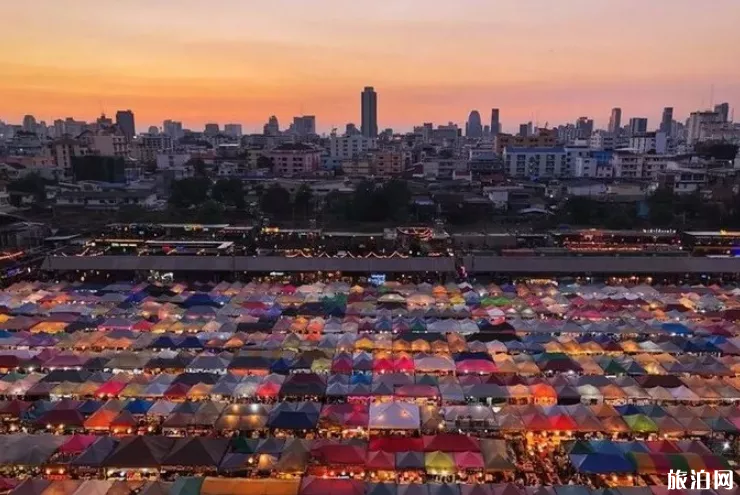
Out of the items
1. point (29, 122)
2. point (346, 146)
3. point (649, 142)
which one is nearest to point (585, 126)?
point (649, 142)

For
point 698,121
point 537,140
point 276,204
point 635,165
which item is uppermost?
point 698,121

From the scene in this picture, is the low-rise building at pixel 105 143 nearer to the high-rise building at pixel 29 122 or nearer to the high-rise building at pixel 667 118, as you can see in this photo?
the high-rise building at pixel 29 122

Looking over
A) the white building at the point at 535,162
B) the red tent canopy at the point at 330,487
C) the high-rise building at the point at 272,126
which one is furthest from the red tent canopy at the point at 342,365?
the high-rise building at the point at 272,126

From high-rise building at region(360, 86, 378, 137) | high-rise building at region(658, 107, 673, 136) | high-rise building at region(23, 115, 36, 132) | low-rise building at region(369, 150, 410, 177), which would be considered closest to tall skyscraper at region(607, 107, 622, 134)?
high-rise building at region(658, 107, 673, 136)

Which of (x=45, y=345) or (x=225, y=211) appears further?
(x=225, y=211)

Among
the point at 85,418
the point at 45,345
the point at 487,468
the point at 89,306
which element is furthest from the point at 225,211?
the point at 487,468

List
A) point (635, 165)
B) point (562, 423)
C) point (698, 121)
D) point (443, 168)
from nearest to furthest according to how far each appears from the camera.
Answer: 1. point (562, 423)
2. point (635, 165)
3. point (443, 168)
4. point (698, 121)

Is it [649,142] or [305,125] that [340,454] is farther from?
[305,125]

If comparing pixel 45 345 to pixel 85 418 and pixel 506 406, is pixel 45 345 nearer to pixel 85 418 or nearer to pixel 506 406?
pixel 85 418

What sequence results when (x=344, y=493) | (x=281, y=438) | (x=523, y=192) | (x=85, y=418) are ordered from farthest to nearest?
(x=523, y=192) < (x=85, y=418) < (x=281, y=438) < (x=344, y=493)
